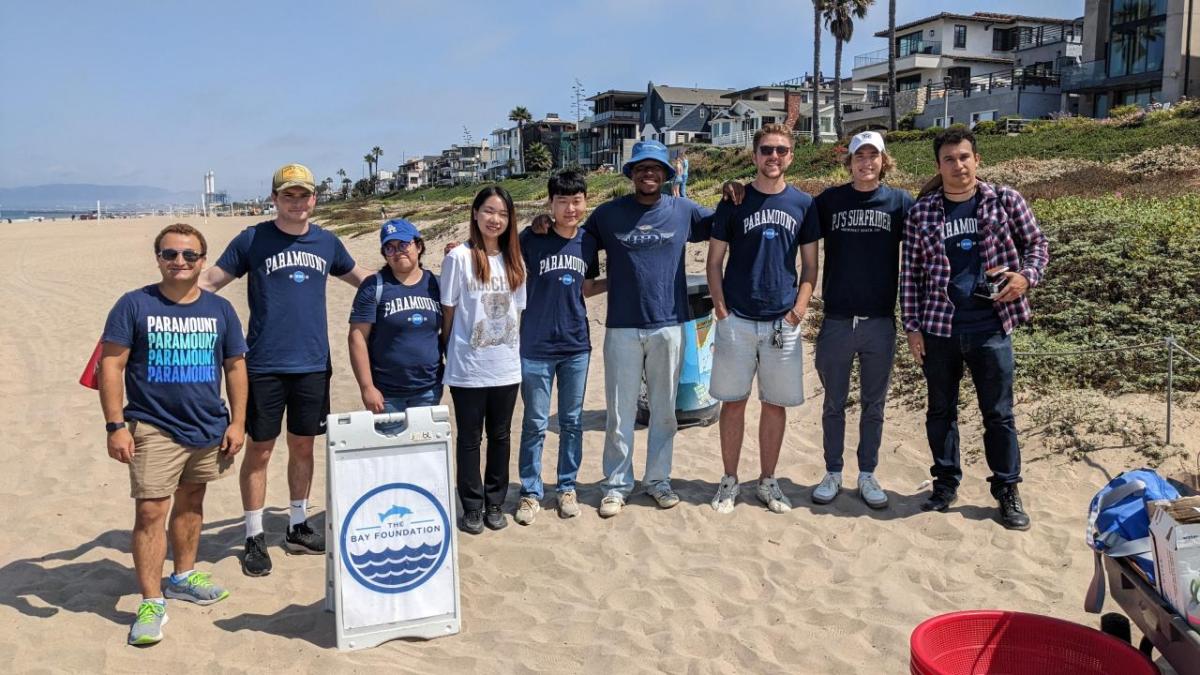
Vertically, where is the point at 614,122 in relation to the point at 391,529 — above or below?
above

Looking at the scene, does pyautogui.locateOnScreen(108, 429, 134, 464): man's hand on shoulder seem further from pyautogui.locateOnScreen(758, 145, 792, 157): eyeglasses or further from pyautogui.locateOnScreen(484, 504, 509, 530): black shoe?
pyautogui.locateOnScreen(758, 145, 792, 157): eyeglasses

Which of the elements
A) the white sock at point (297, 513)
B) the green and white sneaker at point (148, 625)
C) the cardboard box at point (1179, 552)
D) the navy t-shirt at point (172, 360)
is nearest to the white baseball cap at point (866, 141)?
the cardboard box at point (1179, 552)

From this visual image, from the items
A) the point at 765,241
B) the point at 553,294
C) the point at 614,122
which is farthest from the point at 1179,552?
the point at 614,122

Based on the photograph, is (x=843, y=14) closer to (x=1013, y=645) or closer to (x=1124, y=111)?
(x=1124, y=111)

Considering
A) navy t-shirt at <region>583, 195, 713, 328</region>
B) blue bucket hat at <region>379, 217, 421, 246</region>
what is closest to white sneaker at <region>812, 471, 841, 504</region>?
navy t-shirt at <region>583, 195, 713, 328</region>

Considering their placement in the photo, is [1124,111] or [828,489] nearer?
[828,489]

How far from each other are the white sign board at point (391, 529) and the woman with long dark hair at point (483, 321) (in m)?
0.83

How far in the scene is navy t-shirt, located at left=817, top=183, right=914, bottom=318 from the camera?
4941 millimetres

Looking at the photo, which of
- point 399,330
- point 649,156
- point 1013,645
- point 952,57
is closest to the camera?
point 1013,645

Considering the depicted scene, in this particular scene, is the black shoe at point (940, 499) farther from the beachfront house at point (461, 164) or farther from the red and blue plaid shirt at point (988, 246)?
the beachfront house at point (461, 164)

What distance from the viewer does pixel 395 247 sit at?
178 inches

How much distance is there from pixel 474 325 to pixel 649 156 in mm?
A: 1368

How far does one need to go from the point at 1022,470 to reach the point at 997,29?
55.0 m

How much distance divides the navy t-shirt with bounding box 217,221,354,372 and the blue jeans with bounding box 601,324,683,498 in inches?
66.8
